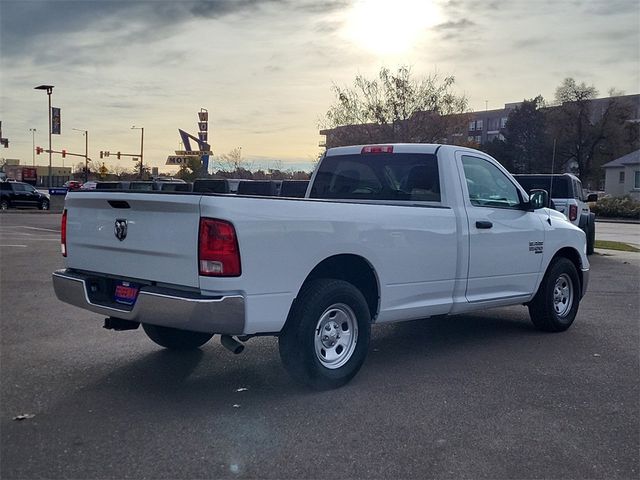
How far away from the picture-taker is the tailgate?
14.9ft

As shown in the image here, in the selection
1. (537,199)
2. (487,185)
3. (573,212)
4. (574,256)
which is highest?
(487,185)

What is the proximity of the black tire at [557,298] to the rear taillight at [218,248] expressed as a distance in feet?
14.2

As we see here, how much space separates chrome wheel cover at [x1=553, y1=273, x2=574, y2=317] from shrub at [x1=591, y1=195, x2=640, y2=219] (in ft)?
128

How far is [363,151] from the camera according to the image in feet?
23.0

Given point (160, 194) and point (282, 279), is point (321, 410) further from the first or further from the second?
point (160, 194)

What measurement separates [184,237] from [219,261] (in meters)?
0.32

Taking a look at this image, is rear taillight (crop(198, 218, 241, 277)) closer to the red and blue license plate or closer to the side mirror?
the red and blue license plate

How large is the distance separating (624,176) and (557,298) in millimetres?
57154

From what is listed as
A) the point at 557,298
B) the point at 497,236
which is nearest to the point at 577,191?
the point at 557,298

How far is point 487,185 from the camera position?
690cm

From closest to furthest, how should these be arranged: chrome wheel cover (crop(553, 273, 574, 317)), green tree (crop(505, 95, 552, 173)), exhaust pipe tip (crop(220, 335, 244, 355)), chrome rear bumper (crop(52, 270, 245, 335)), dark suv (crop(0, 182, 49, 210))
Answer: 1. chrome rear bumper (crop(52, 270, 245, 335))
2. exhaust pipe tip (crop(220, 335, 244, 355))
3. chrome wheel cover (crop(553, 273, 574, 317))
4. dark suv (crop(0, 182, 49, 210))
5. green tree (crop(505, 95, 552, 173))

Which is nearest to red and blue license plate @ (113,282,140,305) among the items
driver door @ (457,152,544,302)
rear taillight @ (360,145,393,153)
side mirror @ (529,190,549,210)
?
rear taillight @ (360,145,393,153)

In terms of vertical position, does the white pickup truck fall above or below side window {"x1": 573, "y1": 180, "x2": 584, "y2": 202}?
below

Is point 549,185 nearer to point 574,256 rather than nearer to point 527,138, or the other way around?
point 574,256
